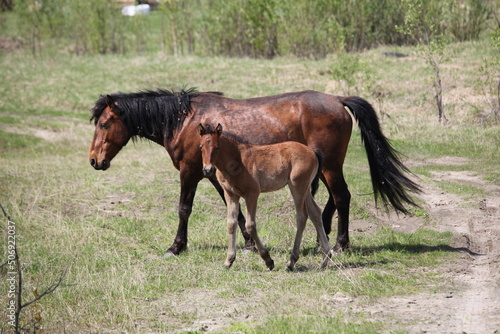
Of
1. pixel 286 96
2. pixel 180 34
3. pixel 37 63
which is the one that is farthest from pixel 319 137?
pixel 180 34

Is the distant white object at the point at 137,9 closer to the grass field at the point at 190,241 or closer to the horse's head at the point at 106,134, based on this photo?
the grass field at the point at 190,241

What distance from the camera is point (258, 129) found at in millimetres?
8641

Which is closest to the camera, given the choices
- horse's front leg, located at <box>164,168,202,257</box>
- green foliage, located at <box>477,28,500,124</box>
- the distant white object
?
horse's front leg, located at <box>164,168,202,257</box>

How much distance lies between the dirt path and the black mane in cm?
408

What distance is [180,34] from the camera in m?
43.5

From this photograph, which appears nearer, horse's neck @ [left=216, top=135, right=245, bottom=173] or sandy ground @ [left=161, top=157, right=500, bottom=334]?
sandy ground @ [left=161, top=157, right=500, bottom=334]

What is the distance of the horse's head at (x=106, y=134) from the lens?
29.8 ft

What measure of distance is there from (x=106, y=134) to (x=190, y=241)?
2.11 metres

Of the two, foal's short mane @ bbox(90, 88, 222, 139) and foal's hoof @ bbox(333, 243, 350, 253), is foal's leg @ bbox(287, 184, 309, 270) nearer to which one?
foal's hoof @ bbox(333, 243, 350, 253)

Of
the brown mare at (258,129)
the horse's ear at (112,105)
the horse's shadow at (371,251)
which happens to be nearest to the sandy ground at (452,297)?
the horse's shadow at (371,251)

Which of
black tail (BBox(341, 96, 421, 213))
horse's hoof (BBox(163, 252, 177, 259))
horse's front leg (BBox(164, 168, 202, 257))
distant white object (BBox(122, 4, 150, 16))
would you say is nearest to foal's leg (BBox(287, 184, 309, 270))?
black tail (BBox(341, 96, 421, 213))

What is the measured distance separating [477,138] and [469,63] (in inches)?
406

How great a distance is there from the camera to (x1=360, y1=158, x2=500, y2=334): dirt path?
589 centimetres

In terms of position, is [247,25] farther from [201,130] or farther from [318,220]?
[201,130]
